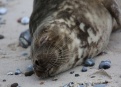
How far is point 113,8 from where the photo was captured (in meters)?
4.36

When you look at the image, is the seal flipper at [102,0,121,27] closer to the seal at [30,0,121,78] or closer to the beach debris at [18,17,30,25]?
the seal at [30,0,121,78]

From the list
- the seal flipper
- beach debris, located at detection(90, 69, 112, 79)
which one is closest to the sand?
beach debris, located at detection(90, 69, 112, 79)

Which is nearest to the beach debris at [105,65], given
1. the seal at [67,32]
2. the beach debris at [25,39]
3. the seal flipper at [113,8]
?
the seal at [67,32]

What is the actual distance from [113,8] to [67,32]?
0.89m

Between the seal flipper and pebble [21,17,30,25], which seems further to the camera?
pebble [21,17,30,25]

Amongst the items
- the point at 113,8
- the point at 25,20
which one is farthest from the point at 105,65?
the point at 25,20

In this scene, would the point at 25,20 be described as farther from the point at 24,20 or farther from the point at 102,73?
the point at 102,73

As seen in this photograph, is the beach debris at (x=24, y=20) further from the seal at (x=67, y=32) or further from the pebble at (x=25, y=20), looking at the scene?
the seal at (x=67, y=32)

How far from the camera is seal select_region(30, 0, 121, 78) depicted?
3547 mm

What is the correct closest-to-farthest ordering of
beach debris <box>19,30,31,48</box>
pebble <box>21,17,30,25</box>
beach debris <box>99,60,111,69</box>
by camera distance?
beach debris <box>99,60,111,69</box> < beach debris <box>19,30,31,48</box> < pebble <box>21,17,30,25</box>

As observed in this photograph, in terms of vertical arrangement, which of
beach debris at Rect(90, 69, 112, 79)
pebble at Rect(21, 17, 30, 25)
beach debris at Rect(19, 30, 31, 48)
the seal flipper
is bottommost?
beach debris at Rect(90, 69, 112, 79)

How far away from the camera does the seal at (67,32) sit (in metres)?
3.55

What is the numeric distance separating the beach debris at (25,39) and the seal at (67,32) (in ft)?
1.98

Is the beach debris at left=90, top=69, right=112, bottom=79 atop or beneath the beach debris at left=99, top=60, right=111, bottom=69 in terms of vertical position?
beneath
